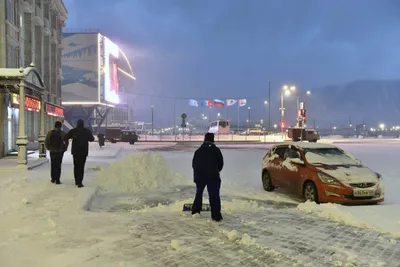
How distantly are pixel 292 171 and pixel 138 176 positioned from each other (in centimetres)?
438

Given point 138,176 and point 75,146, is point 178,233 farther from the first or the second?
point 138,176

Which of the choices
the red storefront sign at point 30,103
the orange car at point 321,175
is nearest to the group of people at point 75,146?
the orange car at point 321,175

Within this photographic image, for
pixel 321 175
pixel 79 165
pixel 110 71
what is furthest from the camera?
pixel 110 71

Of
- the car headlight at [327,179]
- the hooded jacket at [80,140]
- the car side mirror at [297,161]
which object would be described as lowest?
the car headlight at [327,179]

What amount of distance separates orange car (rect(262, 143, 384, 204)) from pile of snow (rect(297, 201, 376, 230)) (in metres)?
1.09

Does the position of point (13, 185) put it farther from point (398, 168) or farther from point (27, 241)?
point (398, 168)

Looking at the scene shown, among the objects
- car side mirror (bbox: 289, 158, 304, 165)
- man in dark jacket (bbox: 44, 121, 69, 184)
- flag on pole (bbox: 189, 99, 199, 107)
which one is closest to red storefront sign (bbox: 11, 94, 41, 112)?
man in dark jacket (bbox: 44, 121, 69, 184)

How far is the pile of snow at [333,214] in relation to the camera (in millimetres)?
6573

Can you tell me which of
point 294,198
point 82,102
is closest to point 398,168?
point 294,198

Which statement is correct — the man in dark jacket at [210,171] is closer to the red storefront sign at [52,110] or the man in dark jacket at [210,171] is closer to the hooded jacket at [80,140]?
the hooded jacket at [80,140]

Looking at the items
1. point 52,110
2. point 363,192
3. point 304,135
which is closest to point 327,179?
point 363,192

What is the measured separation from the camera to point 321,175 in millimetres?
8938

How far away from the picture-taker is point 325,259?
15.5 ft

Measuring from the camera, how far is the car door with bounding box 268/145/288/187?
10.5 m
